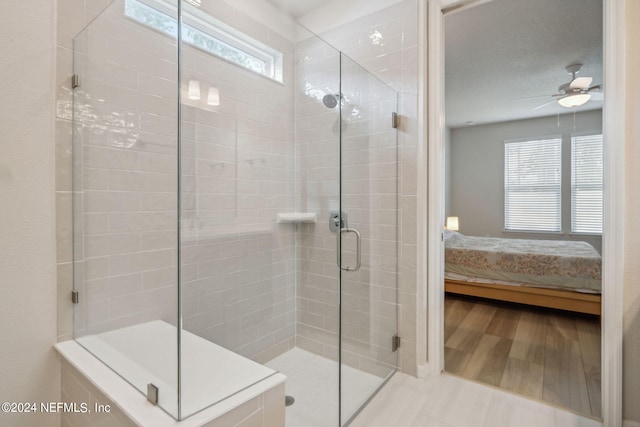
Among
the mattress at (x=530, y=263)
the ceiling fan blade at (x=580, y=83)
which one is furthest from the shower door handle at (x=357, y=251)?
the ceiling fan blade at (x=580, y=83)

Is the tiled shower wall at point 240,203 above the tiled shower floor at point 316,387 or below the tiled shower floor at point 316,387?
above

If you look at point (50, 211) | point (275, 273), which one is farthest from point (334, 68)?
point (50, 211)

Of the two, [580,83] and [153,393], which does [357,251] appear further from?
[580,83]

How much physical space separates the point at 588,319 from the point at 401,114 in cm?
312

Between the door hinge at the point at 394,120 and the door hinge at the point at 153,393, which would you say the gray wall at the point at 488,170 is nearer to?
the door hinge at the point at 394,120

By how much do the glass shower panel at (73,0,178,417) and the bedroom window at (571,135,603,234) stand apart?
6293 millimetres

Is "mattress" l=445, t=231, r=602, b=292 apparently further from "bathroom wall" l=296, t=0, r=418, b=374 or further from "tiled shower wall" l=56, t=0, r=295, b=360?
"tiled shower wall" l=56, t=0, r=295, b=360

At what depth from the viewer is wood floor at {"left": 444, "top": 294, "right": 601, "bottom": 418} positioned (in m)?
2.02

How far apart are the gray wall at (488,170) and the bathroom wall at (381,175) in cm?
487

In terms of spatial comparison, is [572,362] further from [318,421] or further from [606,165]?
[318,421]

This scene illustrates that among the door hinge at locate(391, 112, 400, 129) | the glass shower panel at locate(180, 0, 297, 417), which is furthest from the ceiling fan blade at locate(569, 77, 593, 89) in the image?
the glass shower panel at locate(180, 0, 297, 417)

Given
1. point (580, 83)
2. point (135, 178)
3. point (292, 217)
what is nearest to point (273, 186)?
point (292, 217)

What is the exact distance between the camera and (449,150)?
260 inches

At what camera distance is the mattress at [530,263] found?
10.6 ft
